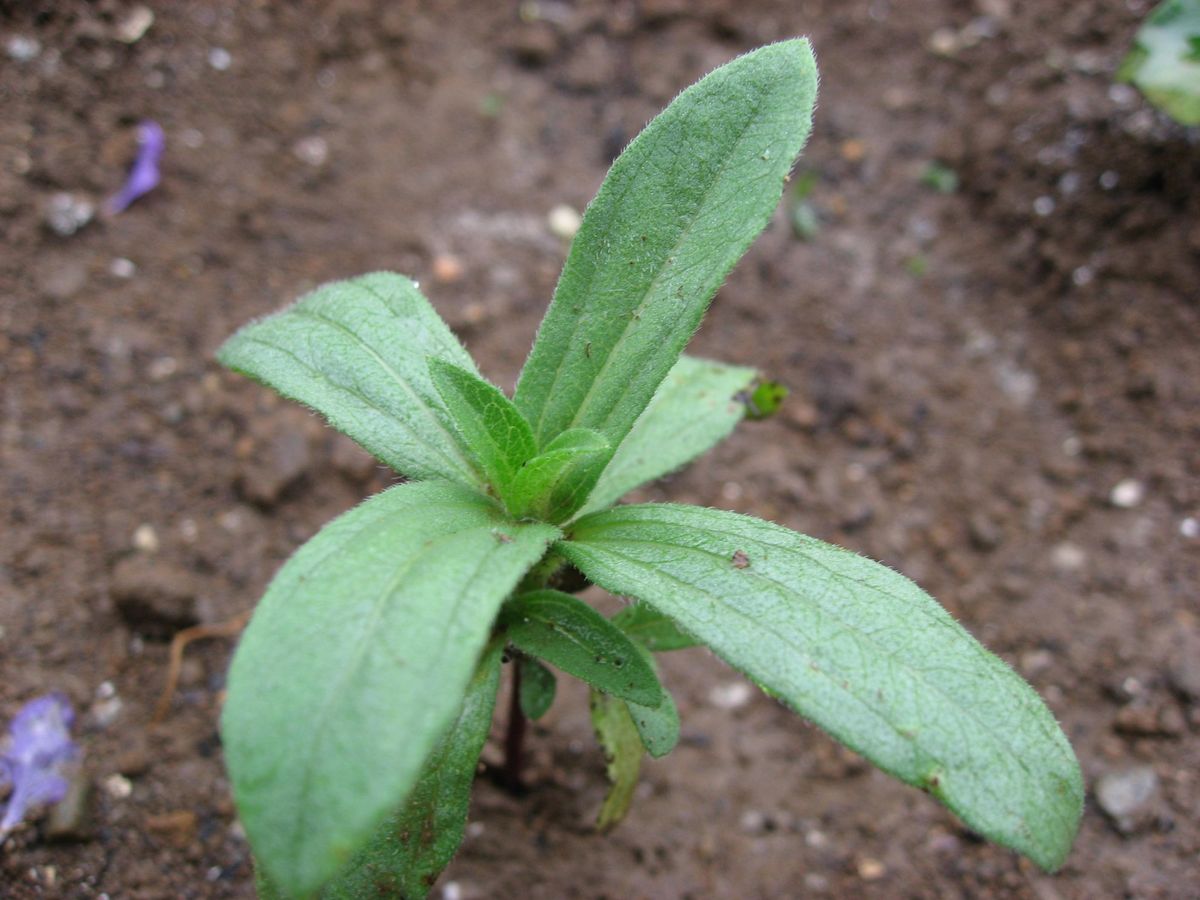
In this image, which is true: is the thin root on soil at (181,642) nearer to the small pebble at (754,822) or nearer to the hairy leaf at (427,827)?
the hairy leaf at (427,827)

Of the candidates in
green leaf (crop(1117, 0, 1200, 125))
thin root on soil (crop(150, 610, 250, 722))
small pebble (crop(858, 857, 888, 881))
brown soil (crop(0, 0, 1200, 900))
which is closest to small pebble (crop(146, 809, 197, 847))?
brown soil (crop(0, 0, 1200, 900))

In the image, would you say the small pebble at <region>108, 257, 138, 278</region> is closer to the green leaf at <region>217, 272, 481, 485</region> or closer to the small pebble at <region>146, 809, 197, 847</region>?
the green leaf at <region>217, 272, 481, 485</region>

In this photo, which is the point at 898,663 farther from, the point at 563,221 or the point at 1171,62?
the point at 1171,62

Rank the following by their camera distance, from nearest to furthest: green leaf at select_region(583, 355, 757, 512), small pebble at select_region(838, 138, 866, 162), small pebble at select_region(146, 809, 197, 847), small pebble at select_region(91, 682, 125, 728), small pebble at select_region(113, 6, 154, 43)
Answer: green leaf at select_region(583, 355, 757, 512) → small pebble at select_region(146, 809, 197, 847) → small pebble at select_region(91, 682, 125, 728) → small pebble at select_region(113, 6, 154, 43) → small pebble at select_region(838, 138, 866, 162)

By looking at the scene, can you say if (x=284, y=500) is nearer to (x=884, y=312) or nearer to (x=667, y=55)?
(x=884, y=312)

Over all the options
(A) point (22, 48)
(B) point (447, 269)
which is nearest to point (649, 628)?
(B) point (447, 269)

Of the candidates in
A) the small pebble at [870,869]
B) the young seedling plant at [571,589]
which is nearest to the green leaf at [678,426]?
the young seedling plant at [571,589]

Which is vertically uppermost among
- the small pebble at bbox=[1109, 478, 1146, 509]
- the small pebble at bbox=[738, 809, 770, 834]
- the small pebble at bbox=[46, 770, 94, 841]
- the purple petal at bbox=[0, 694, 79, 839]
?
the purple petal at bbox=[0, 694, 79, 839]

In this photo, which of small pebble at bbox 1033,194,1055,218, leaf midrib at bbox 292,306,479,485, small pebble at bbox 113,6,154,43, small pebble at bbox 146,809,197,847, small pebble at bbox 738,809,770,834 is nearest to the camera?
leaf midrib at bbox 292,306,479,485
